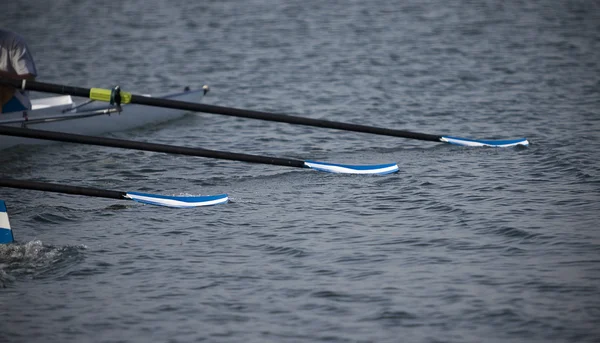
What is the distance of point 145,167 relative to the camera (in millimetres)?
14602

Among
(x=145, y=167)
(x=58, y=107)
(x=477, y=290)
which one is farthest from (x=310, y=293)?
(x=58, y=107)

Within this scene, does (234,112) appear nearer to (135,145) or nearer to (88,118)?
(135,145)

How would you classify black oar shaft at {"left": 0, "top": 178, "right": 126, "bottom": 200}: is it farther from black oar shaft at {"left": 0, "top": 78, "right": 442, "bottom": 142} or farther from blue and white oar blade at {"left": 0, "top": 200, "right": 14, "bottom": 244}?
black oar shaft at {"left": 0, "top": 78, "right": 442, "bottom": 142}

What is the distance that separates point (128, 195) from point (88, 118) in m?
5.60

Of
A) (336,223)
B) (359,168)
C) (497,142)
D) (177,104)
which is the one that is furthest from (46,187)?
(497,142)

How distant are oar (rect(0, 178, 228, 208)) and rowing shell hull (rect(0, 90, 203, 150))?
383 centimetres

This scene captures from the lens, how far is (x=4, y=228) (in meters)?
10.0

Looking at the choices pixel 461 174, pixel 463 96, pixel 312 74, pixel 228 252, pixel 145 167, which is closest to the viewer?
pixel 228 252

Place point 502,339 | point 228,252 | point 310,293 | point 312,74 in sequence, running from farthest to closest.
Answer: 1. point 312,74
2. point 228,252
3. point 310,293
4. point 502,339

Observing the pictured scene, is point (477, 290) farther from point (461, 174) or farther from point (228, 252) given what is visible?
point (461, 174)

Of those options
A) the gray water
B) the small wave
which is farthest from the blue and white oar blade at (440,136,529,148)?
the small wave

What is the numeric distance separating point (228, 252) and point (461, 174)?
4360 millimetres

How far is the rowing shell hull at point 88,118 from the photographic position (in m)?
15.1

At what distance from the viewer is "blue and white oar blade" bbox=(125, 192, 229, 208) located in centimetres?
1099
